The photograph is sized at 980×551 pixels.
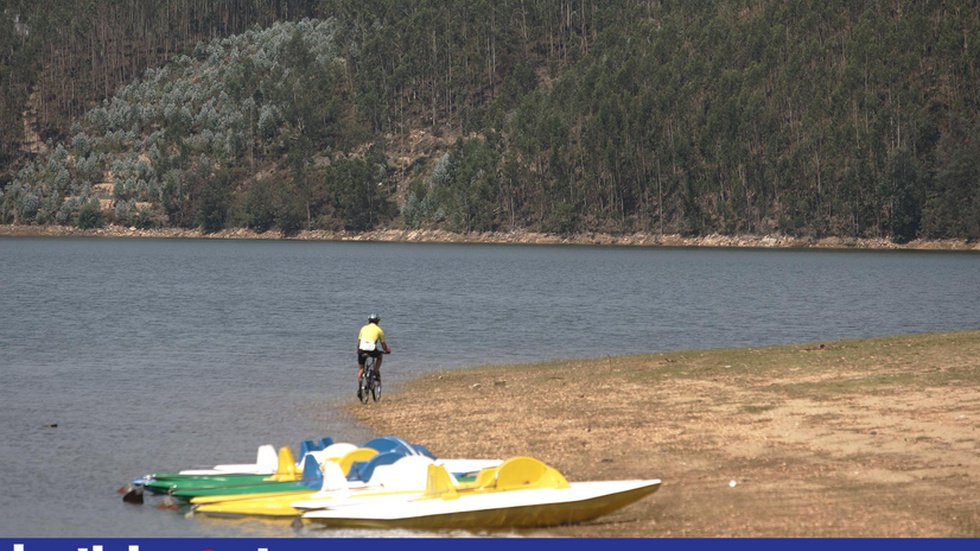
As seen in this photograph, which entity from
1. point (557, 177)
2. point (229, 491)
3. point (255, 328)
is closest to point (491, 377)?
point (229, 491)

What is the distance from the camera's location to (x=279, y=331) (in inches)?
2287

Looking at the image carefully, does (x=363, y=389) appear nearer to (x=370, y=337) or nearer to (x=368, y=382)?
(x=368, y=382)

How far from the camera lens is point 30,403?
1316 inches

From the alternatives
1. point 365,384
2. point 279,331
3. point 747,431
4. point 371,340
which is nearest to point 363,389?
point 365,384

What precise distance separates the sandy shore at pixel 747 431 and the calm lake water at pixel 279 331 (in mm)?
3135

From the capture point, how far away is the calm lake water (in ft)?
82.4

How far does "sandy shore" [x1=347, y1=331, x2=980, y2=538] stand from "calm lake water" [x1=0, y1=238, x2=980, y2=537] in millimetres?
3135

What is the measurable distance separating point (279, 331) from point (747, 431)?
119 feet

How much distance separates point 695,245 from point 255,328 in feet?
447

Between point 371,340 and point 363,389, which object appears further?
point 363,389
